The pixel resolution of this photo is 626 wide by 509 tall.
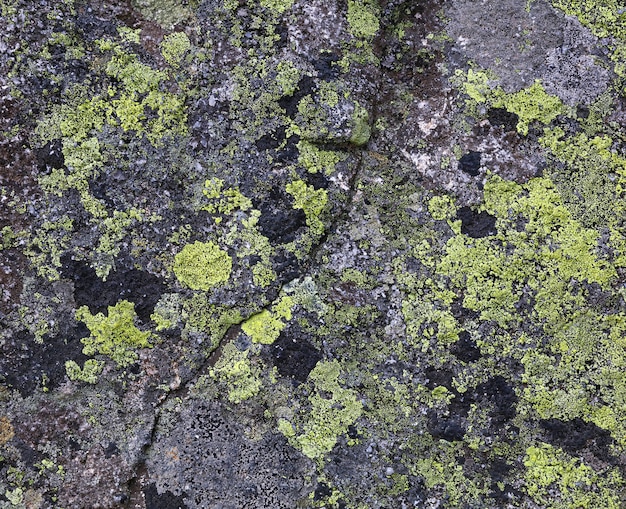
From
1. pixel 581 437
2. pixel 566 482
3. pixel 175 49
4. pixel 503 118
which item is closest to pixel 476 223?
pixel 503 118

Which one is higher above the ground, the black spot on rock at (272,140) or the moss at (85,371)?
the black spot on rock at (272,140)

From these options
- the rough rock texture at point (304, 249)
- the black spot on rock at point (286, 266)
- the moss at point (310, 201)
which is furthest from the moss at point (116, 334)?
the moss at point (310, 201)

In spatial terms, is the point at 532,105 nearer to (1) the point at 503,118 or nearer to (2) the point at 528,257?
(1) the point at 503,118

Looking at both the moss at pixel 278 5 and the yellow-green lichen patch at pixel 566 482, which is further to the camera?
the moss at pixel 278 5

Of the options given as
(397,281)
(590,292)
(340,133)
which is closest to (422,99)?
(340,133)

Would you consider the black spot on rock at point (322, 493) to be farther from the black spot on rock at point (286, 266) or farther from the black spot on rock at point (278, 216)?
the black spot on rock at point (278, 216)

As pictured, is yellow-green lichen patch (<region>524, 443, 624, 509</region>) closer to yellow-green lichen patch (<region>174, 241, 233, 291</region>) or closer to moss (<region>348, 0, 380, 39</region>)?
yellow-green lichen patch (<region>174, 241, 233, 291</region>)
